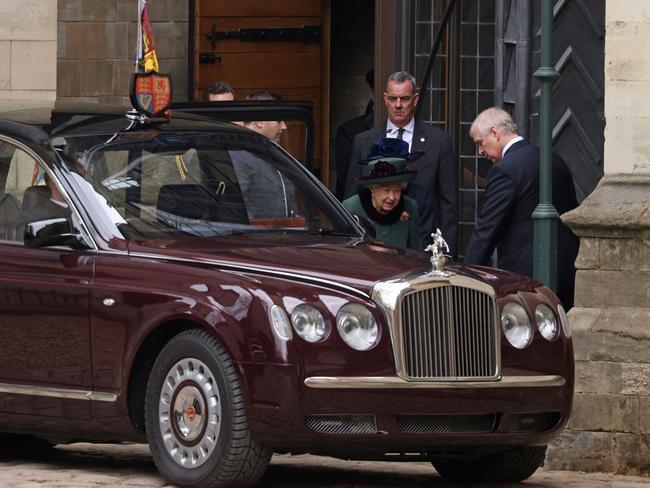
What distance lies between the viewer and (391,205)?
1228 centimetres

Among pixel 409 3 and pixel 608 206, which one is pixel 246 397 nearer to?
pixel 608 206

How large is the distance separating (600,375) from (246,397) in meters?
3.49

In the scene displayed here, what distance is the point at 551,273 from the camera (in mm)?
12031

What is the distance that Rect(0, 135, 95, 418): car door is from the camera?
32.8 feet

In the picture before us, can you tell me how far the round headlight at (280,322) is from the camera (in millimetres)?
9148

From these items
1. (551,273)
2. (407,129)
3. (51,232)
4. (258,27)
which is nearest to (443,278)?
(51,232)

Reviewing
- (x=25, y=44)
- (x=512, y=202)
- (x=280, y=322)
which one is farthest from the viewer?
(x=25, y=44)

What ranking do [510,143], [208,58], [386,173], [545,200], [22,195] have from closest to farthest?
[22,195] < [545,200] < [386,173] < [510,143] < [208,58]

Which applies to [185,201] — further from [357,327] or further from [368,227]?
[357,327]

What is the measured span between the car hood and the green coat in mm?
1776

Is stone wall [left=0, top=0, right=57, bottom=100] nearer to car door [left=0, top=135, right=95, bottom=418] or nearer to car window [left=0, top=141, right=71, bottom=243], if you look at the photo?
car window [left=0, top=141, right=71, bottom=243]

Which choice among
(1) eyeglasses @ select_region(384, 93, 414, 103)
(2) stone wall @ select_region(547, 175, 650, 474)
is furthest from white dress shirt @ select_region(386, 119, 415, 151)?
(2) stone wall @ select_region(547, 175, 650, 474)

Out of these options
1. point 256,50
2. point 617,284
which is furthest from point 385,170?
point 256,50

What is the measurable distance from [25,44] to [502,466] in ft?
22.3
